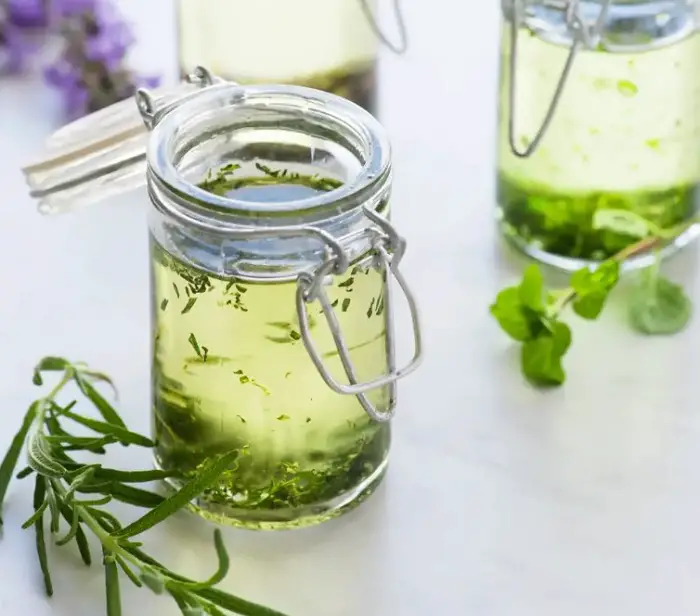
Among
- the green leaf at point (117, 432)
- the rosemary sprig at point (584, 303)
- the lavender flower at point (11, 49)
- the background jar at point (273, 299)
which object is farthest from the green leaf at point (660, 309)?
the lavender flower at point (11, 49)

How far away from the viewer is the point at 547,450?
66 centimetres

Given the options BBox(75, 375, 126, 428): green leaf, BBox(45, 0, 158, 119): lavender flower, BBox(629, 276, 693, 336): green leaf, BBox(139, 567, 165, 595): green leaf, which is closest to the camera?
BBox(139, 567, 165, 595): green leaf

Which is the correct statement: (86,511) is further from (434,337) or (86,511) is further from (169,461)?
(434,337)

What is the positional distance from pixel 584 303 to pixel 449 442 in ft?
0.35

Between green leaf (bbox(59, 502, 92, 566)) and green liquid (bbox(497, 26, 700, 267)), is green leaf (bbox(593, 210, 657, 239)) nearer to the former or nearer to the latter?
green liquid (bbox(497, 26, 700, 267))

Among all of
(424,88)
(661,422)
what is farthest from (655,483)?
(424,88)

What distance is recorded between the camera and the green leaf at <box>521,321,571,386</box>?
69 cm

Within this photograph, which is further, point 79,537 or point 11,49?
point 11,49

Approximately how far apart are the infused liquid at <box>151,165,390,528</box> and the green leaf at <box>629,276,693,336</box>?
7.3 inches

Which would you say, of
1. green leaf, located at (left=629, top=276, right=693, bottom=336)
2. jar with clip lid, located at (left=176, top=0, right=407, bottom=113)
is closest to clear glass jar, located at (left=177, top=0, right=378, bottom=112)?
jar with clip lid, located at (left=176, top=0, right=407, bottom=113)

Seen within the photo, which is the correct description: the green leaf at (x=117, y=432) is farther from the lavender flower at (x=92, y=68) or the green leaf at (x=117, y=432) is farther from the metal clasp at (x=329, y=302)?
the lavender flower at (x=92, y=68)

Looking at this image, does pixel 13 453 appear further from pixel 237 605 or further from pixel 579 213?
pixel 579 213

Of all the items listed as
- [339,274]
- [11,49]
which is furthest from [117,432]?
[11,49]

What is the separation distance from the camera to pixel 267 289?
560mm
